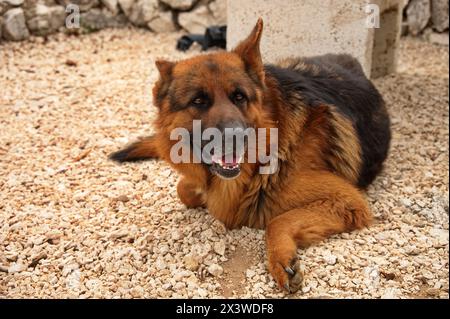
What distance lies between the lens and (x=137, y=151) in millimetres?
5359

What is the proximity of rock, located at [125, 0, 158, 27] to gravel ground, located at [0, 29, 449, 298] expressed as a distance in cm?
245

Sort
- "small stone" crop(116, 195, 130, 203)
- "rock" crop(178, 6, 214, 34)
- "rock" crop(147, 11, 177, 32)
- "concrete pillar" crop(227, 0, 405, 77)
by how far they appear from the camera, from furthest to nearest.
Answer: "rock" crop(147, 11, 177, 32) → "rock" crop(178, 6, 214, 34) → "concrete pillar" crop(227, 0, 405, 77) → "small stone" crop(116, 195, 130, 203)

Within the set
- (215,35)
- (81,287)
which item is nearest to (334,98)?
(81,287)

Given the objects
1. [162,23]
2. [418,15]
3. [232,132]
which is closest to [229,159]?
[232,132]

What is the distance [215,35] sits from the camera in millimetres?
8305

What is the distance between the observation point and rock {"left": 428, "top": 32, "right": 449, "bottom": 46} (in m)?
9.22

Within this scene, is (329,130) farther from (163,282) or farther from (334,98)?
(163,282)

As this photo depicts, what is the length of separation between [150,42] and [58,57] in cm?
163

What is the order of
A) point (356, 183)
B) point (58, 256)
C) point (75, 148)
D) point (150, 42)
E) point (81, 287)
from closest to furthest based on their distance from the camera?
point (81, 287) → point (58, 256) → point (356, 183) → point (75, 148) → point (150, 42)

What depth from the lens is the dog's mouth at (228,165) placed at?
12.2ft

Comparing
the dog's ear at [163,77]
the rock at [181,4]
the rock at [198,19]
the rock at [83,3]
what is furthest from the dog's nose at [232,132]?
the rock at [83,3]

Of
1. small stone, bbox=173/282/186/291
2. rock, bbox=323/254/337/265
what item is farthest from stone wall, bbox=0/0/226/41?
small stone, bbox=173/282/186/291

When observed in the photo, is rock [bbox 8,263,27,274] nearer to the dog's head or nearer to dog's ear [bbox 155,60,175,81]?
the dog's head

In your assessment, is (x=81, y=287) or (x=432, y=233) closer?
(x=81, y=287)
